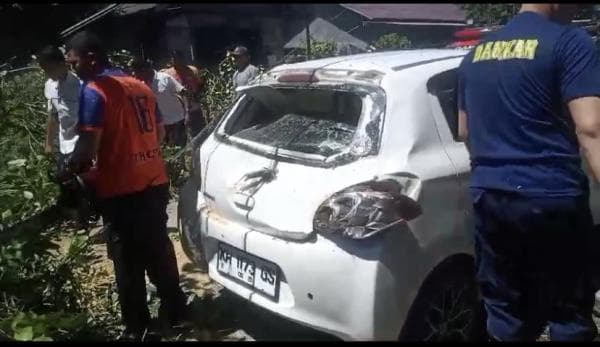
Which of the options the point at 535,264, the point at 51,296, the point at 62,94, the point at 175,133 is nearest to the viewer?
the point at 535,264

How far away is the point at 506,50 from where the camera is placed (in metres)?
2.34

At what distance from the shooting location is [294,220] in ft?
9.27

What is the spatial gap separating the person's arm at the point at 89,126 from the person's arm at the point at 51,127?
8.34ft

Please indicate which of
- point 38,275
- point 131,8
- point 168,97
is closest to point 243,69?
point 168,97

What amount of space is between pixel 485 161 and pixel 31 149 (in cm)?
427

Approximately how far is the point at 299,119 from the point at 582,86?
A: 5.21 ft

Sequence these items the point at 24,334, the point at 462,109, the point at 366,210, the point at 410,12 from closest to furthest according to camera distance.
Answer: the point at 366,210 → the point at 462,109 → the point at 24,334 → the point at 410,12

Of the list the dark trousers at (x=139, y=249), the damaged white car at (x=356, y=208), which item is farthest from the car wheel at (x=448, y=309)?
the dark trousers at (x=139, y=249)

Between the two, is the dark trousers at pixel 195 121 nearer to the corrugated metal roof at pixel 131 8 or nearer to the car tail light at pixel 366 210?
the car tail light at pixel 366 210

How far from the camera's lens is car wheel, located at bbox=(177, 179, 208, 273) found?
3.48m

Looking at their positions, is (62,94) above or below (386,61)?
below

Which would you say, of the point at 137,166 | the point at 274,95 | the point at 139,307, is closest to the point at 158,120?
the point at 137,166

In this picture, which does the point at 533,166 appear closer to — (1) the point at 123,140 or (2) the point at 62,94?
(1) the point at 123,140

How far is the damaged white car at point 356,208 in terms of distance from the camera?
2611 mm
